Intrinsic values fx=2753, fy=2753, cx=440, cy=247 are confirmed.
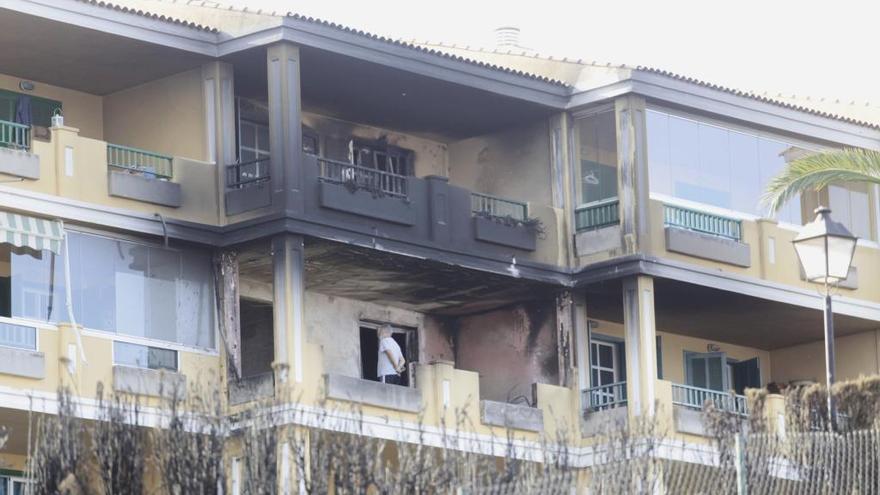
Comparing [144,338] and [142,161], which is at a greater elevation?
[142,161]

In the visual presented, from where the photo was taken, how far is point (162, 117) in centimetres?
3959

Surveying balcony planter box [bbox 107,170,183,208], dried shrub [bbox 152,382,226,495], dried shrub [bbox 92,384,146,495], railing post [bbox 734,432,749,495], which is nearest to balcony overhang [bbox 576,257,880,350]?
balcony planter box [bbox 107,170,183,208]

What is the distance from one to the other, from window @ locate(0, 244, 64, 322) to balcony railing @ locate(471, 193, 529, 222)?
291 inches

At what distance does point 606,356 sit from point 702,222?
271 cm

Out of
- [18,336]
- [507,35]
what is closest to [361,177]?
[18,336]

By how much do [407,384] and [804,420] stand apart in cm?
901

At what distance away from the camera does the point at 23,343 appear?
35.8m

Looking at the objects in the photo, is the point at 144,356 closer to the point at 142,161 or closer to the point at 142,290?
the point at 142,290

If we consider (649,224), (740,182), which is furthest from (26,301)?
(740,182)

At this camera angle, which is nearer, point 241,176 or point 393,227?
point 241,176

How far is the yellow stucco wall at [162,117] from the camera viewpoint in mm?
39188

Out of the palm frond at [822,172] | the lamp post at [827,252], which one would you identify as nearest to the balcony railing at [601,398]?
the palm frond at [822,172]

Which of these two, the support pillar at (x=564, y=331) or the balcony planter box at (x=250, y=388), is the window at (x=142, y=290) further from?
the support pillar at (x=564, y=331)

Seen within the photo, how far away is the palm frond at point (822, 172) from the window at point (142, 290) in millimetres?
8501
